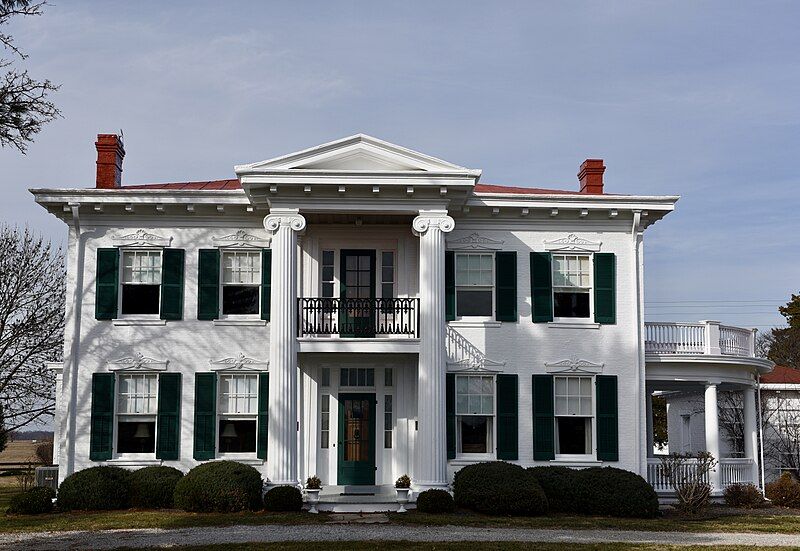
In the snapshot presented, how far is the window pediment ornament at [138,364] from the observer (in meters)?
21.8

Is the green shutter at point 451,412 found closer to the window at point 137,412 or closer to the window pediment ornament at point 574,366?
the window pediment ornament at point 574,366

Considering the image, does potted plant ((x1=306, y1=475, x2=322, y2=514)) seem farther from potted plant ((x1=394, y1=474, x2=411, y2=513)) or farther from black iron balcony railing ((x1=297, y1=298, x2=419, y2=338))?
black iron balcony railing ((x1=297, y1=298, x2=419, y2=338))

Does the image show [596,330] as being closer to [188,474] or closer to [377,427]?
[377,427]

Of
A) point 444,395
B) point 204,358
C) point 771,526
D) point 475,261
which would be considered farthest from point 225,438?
point 771,526

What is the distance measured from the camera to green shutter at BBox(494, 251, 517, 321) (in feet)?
73.0

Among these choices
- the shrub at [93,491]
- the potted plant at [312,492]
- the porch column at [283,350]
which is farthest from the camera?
the porch column at [283,350]

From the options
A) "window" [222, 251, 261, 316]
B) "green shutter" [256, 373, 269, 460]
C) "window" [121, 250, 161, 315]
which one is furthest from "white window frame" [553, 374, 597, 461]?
"window" [121, 250, 161, 315]

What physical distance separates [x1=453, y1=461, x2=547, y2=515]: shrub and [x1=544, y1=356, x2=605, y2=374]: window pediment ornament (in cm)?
313

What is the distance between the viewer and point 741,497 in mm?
22703

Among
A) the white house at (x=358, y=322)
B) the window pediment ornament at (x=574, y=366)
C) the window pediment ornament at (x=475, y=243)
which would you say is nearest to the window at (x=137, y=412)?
the white house at (x=358, y=322)

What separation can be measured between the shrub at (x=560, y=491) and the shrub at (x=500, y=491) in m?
0.62

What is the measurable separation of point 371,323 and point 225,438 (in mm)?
4255

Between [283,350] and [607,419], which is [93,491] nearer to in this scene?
[283,350]

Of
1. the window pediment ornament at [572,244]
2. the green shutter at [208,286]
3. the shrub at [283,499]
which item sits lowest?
the shrub at [283,499]
